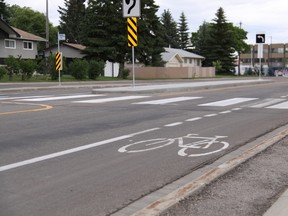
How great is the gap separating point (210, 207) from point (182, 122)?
20.2 ft

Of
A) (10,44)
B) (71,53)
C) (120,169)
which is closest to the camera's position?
(120,169)

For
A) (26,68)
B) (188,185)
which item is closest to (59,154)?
(188,185)

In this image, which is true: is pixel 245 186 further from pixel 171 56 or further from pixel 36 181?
pixel 171 56

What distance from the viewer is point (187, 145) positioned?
781cm

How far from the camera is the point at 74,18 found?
94625mm

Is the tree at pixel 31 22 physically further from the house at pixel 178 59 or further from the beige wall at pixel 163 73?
the beige wall at pixel 163 73

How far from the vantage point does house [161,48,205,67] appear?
78.4 m

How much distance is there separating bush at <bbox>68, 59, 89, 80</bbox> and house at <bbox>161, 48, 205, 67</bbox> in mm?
32007

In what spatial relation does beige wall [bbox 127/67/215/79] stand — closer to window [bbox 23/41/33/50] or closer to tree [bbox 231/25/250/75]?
window [bbox 23/41/33/50]

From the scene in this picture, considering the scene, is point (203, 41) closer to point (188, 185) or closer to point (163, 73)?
point (163, 73)

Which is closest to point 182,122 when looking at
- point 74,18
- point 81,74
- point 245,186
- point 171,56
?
point 245,186

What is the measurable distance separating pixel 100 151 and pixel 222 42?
82506 millimetres

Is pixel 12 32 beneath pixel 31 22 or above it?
beneath

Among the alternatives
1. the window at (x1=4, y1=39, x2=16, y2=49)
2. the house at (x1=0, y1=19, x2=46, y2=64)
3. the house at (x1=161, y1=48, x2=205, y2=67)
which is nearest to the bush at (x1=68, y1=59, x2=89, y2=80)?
the house at (x1=0, y1=19, x2=46, y2=64)
